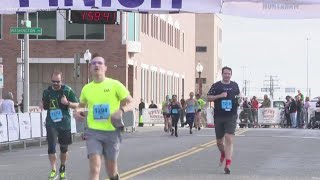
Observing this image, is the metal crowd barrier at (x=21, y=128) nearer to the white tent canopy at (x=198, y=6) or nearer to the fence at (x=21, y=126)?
the fence at (x=21, y=126)

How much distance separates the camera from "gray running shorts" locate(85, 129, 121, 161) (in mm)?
10023

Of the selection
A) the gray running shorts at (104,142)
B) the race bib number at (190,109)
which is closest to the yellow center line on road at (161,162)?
the gray running shorts at (104,142)

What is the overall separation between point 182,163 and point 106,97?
7142 millimetres

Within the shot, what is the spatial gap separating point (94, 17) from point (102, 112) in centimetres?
1083

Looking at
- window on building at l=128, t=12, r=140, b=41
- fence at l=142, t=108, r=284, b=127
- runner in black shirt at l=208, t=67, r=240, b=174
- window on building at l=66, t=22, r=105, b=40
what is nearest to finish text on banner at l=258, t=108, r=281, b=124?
fence at l=142, t=108, r=284, b=127

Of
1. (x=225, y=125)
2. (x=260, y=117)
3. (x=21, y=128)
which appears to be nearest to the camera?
(x=225, y=125)

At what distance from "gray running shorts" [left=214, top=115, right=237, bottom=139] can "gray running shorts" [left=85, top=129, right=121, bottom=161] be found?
5.22 m

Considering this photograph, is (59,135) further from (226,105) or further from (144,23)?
(144,23)

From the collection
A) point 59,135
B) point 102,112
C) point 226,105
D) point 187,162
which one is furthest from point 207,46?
point 102,112

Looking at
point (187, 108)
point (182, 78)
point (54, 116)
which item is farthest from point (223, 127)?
point (182, 78)

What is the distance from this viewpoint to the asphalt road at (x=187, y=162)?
14680 mm

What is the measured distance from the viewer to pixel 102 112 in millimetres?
10039

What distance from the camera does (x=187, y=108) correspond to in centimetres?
3234

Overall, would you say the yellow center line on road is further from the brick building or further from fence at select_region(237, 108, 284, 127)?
the brick building
